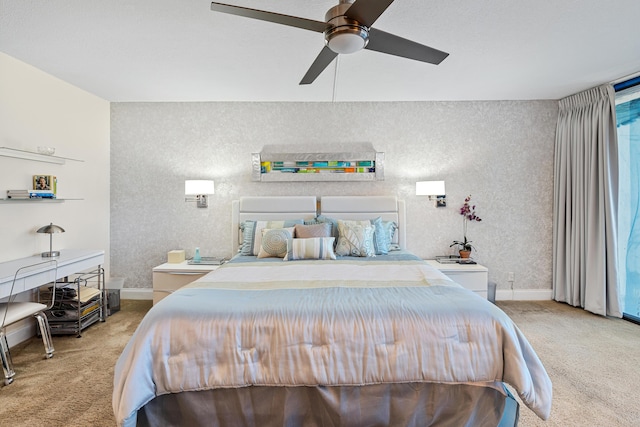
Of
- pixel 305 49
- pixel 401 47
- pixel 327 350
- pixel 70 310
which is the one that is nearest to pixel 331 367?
pixel 327 350

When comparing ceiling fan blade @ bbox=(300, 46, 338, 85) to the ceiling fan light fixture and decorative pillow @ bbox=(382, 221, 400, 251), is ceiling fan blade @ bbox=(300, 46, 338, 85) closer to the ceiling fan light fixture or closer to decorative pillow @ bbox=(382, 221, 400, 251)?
the ceiling fan light fixture

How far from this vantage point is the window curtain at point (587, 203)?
3.32m

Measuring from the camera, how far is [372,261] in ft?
9.61

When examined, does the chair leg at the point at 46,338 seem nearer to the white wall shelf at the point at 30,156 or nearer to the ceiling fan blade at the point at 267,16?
the white wall shelf at the point at 30,156

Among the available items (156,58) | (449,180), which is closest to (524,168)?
A: (449,180)

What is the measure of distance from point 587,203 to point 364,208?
242cm

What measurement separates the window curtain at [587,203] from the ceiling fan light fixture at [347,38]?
10.3 feet

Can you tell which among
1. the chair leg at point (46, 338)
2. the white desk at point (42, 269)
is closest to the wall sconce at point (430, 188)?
the white desk at point (42, 269)

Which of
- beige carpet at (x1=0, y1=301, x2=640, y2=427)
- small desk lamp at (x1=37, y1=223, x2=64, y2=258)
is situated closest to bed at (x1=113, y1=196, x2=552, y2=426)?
beige carpet at (x1=0, y1=301, x2=640, y2=427)

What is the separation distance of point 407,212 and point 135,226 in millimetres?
3427

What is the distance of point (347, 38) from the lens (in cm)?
174

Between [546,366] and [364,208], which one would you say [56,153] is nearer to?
[364,208]

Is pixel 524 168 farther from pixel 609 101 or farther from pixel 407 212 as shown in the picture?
pixel 407 212

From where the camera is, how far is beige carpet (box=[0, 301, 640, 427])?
6.20 ft
